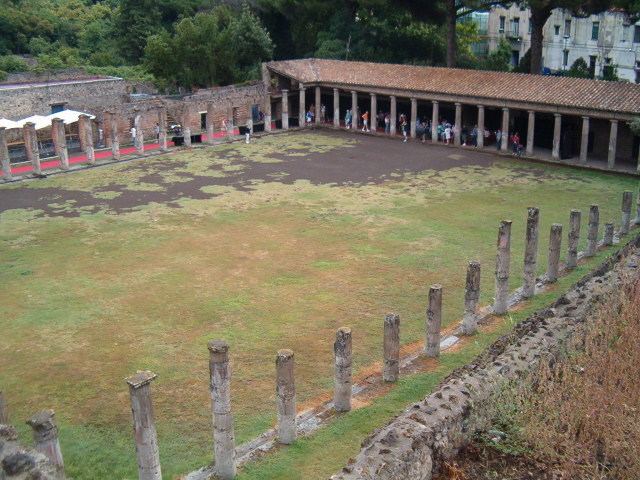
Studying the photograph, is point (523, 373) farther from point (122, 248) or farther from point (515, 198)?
point (515, 198)

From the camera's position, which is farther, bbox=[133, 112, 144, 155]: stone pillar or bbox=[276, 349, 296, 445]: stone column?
bbox=[133, 112, 144, 155]: stone pillar

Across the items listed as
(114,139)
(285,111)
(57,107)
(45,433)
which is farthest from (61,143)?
(45,433)

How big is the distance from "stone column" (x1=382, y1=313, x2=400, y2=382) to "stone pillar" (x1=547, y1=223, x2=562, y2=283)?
6.65m

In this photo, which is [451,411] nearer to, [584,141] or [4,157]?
[584,141]

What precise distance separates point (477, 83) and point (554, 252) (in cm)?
1948

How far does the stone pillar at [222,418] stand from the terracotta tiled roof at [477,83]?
25190 mm

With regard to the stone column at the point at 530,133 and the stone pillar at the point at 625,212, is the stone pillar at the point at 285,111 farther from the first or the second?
the stone pillar at the point at 625,212

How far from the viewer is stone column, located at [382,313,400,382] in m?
13.7

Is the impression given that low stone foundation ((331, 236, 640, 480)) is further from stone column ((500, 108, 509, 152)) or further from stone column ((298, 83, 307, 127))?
stone column ((298, 83, 307, 127))

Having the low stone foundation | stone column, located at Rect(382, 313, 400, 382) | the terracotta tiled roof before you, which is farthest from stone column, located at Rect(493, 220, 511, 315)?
the terracotta tiled roof

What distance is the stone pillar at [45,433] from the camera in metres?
10.2

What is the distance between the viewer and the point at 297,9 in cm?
4884

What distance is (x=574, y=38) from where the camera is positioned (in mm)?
55562

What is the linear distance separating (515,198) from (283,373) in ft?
59.7
